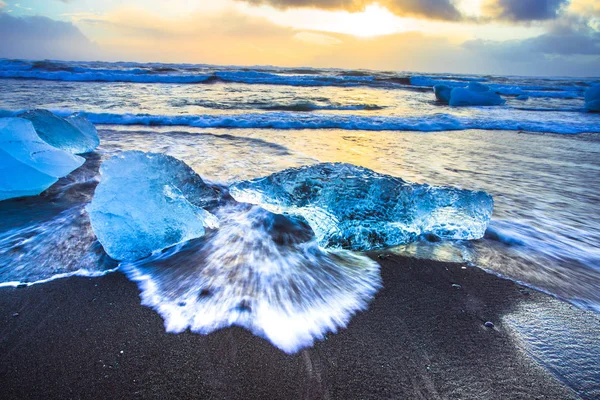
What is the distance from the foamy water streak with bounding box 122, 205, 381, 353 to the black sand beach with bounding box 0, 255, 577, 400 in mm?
64

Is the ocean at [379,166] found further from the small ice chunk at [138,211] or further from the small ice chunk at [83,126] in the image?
the small ice chunk at [83,126]

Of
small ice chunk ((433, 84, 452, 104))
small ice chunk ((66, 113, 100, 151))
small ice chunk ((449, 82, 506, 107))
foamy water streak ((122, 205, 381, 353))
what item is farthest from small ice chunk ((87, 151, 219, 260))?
small ice chunk ((433, 84, 452, 104))

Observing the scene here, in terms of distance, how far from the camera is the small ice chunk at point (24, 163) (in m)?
2.46

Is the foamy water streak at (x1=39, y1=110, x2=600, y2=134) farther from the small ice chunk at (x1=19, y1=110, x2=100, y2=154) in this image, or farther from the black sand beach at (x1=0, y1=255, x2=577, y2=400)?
the black sand beach at (x1=0, y1=255, x2=577, y2=400)

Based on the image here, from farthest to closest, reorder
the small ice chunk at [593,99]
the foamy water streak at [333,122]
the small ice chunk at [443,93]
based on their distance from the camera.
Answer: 1. the small ice chunk at [443,93]
2. the small ice chunk at [593,99]
3. the foamy water streak at [333,122]

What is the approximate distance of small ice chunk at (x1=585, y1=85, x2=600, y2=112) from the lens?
10.5 metres

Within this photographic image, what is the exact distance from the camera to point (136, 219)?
1.87m

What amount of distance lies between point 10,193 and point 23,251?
92 cm

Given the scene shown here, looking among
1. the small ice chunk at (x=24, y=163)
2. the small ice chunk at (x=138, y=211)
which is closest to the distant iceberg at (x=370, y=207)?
the small ice chunk at (x=138, y=211)

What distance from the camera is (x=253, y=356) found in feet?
3.99

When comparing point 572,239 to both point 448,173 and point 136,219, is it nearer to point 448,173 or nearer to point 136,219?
point 448,173

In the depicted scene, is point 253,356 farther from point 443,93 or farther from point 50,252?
point 443,93

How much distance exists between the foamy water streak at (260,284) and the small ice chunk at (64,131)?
248cm

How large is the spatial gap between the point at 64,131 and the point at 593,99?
1459 cm
